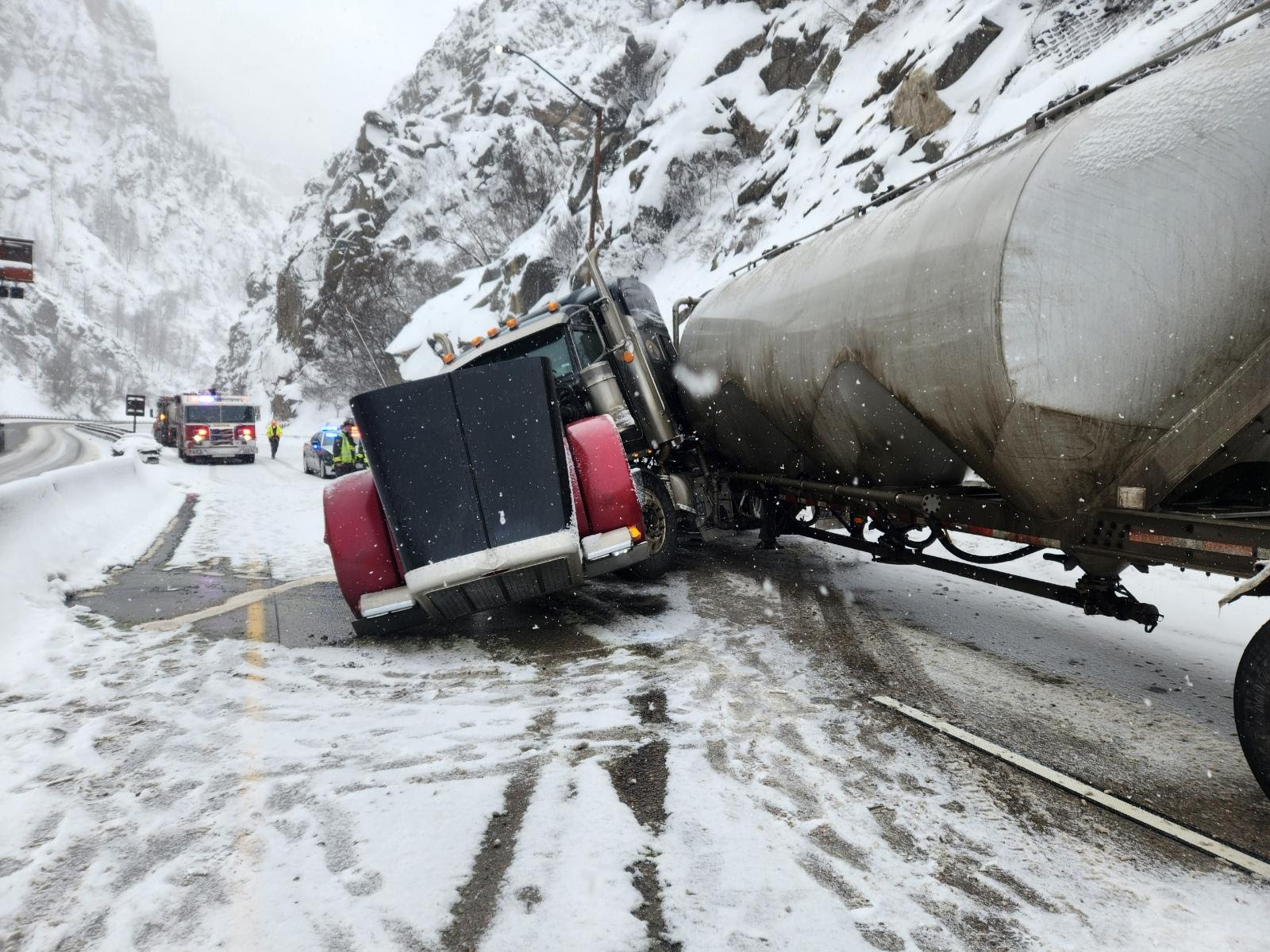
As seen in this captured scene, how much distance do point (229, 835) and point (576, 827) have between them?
132 cm

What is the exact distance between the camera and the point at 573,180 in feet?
139

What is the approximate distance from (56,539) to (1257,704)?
9.89m

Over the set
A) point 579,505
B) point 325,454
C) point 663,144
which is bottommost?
point 579,505

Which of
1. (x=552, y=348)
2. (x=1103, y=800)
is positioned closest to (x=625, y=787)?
(x=1103, y=800)

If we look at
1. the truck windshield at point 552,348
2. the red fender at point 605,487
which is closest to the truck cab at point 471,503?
the red fender at point 605,487

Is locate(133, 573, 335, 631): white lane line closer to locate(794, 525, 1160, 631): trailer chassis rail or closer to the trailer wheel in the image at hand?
locate(794, 525, 1160, 631): trailer chassis rail

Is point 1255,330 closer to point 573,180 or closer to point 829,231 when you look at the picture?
point 829,231

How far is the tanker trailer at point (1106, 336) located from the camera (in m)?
3.12

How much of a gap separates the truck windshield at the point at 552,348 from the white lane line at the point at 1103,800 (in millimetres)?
5186

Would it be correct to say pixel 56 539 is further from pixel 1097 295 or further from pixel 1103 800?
pixel 1097 295

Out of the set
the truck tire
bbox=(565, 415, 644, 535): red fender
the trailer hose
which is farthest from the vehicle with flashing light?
the trailer hose

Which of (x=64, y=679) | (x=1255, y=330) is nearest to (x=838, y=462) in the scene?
(x=1255, y=330)

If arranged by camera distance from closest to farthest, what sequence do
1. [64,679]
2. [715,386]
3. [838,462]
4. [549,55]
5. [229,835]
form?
[229,835], [64,679], [838,462], [715,386], [549,55]

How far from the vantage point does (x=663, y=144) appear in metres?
32.7
